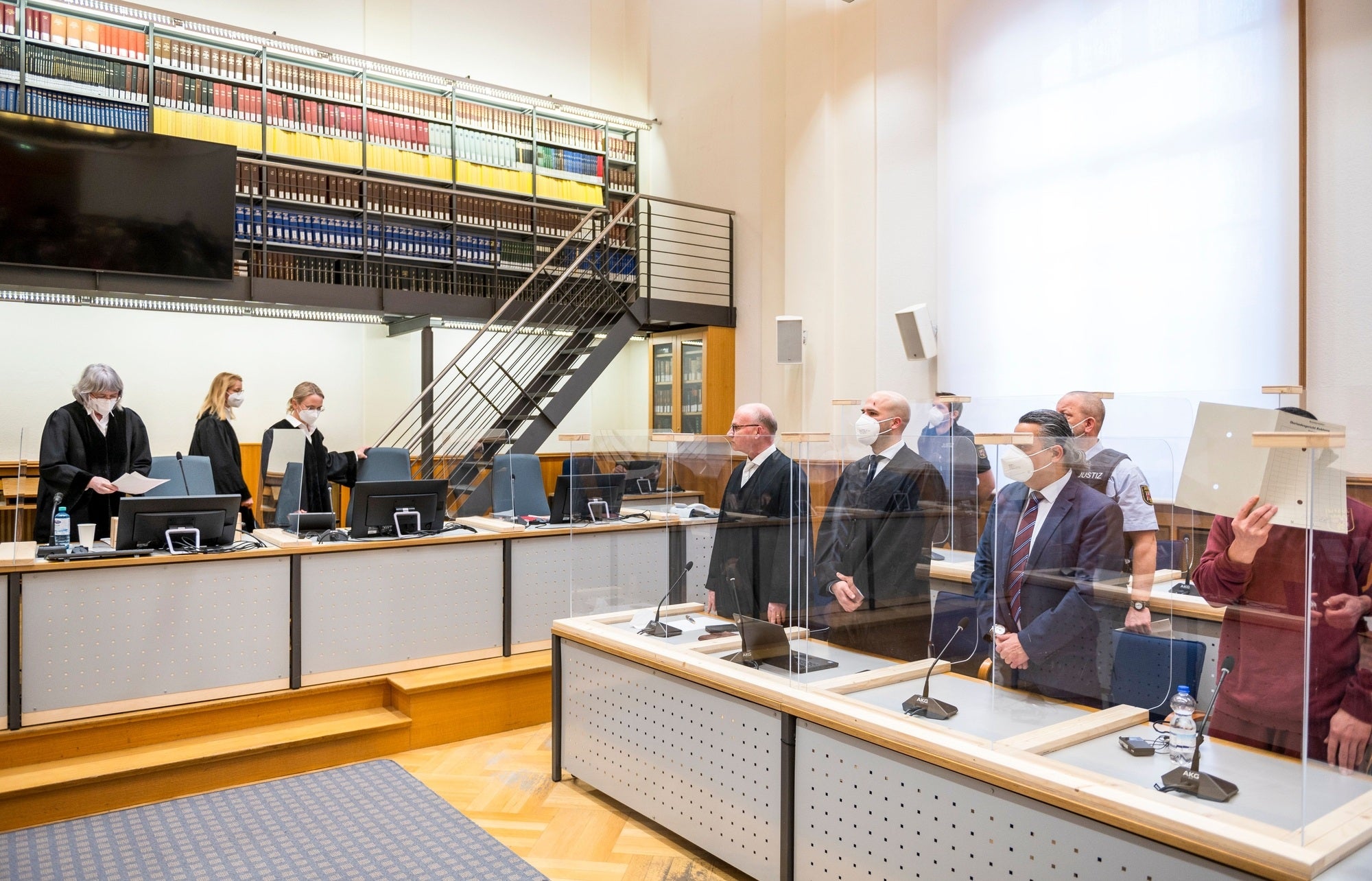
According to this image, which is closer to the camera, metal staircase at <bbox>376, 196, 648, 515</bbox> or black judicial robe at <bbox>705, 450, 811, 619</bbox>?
black judicial robe at <bbox>705, 450, 811, 619</bbox>

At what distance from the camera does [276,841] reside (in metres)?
3.05

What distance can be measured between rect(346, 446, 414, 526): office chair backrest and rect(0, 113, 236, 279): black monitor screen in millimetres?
2243

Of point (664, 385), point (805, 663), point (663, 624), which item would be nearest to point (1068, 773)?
point (805, 663)

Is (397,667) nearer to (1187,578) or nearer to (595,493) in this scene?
(595,493)

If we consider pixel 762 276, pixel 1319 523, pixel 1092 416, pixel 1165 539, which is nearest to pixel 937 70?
pixel 762 276

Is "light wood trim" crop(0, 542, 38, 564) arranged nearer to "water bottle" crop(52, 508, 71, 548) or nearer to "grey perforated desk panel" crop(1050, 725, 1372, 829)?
"water bottle" crop(52, 508, 71, 548)

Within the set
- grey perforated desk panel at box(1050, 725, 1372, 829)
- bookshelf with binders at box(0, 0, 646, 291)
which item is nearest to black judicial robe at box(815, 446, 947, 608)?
grey perforated desk panel at box(1050, 725, 1372, 829)

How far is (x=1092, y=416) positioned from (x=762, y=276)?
5.07 metres

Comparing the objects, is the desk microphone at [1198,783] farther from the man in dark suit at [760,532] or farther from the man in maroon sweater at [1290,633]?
the man in dark suit at [760,532]

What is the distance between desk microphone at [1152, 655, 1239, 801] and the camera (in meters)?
1.66

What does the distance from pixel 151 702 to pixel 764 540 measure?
262 cm

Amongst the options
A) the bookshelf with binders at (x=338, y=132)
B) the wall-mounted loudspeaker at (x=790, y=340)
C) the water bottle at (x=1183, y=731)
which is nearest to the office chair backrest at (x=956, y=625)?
the water bottle at (x=1183, y=731)

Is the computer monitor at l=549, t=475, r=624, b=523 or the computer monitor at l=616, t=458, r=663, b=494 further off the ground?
the computer monitor at l=616, t=458, r=663, b=494

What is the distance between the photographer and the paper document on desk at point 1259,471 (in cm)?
155
